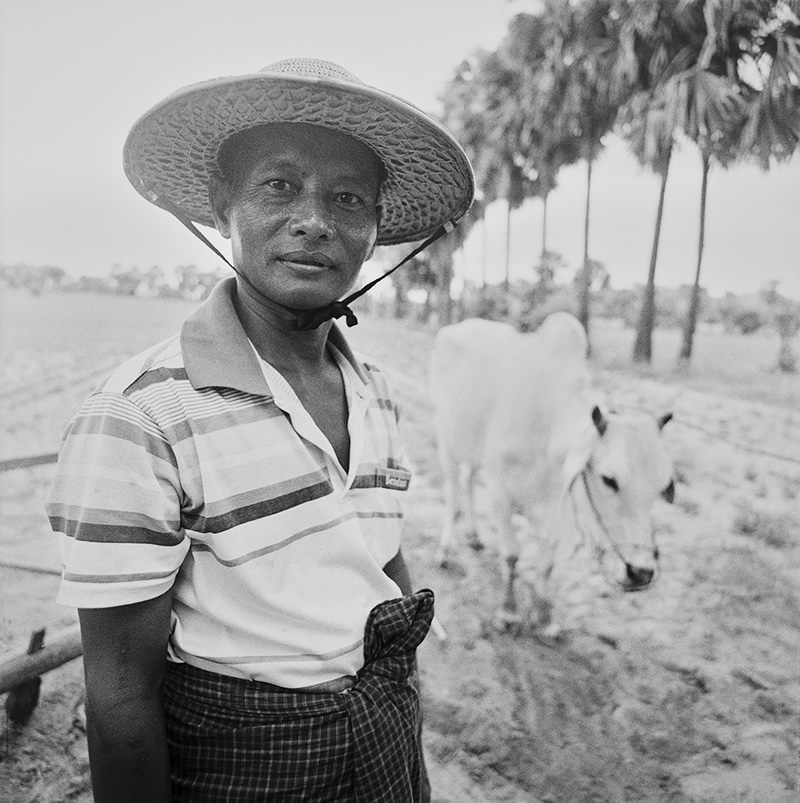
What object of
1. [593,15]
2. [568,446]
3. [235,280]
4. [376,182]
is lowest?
[568,446]

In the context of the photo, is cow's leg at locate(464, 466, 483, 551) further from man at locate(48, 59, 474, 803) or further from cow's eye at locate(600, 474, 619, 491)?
man at locate(48, 59, 474, 803)

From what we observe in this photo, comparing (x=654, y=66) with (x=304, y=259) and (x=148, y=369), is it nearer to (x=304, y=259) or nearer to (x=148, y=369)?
Result: (x=304, y=259)

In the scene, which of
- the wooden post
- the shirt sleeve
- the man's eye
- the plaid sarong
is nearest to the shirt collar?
the shirt sleeve

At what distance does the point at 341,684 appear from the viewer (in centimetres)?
104

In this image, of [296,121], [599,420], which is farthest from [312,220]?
[599,420]

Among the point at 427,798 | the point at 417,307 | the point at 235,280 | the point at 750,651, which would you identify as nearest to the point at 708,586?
the point at 750,651

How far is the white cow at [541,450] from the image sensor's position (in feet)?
7.11

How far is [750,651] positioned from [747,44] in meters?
2.14

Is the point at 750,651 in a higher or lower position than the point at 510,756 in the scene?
higher

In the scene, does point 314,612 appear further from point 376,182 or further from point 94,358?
point 94,358

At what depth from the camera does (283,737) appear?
38.4 inches

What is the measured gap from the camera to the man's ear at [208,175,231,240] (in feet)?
4.00

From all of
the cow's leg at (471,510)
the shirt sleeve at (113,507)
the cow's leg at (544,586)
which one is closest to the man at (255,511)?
the shirt sleeve at (113,507)

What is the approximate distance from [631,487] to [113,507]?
181cm
